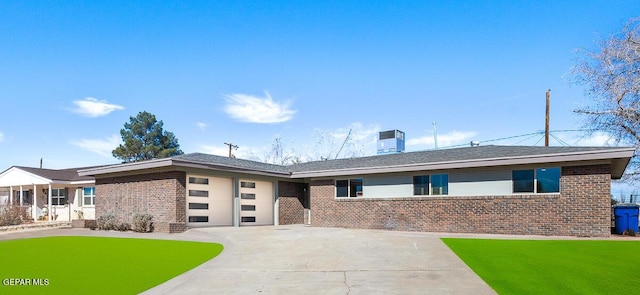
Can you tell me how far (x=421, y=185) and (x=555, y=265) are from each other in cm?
954

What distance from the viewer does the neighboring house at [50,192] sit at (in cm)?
2644

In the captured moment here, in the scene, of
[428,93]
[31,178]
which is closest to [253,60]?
[428,93]

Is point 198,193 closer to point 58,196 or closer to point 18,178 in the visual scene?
point 58,196

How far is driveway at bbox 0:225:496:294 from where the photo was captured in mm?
7098

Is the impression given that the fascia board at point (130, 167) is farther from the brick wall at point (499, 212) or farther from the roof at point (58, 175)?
the roof at point (58, 175)

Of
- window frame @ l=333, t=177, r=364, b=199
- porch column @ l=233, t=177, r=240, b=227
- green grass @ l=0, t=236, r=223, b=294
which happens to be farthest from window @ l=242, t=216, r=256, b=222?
green grass @ l=0, t=236, r=223, b=294

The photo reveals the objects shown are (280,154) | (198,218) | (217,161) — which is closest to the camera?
(198,218)

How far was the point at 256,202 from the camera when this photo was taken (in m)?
21.5

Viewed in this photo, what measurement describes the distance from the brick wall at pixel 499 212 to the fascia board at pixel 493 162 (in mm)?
649

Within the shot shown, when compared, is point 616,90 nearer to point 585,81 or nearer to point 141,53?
point 585,81

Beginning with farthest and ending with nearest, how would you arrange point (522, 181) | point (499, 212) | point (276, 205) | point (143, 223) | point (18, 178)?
point (18, 178) < point (276, 205) < point (143, 223) < point (499, 212) < point (522, 181)

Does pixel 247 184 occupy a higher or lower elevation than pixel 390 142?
lower

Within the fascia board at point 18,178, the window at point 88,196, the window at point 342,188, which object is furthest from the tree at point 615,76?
the fascia board at point 18,178

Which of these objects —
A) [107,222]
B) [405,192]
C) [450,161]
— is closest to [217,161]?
[107,222]
